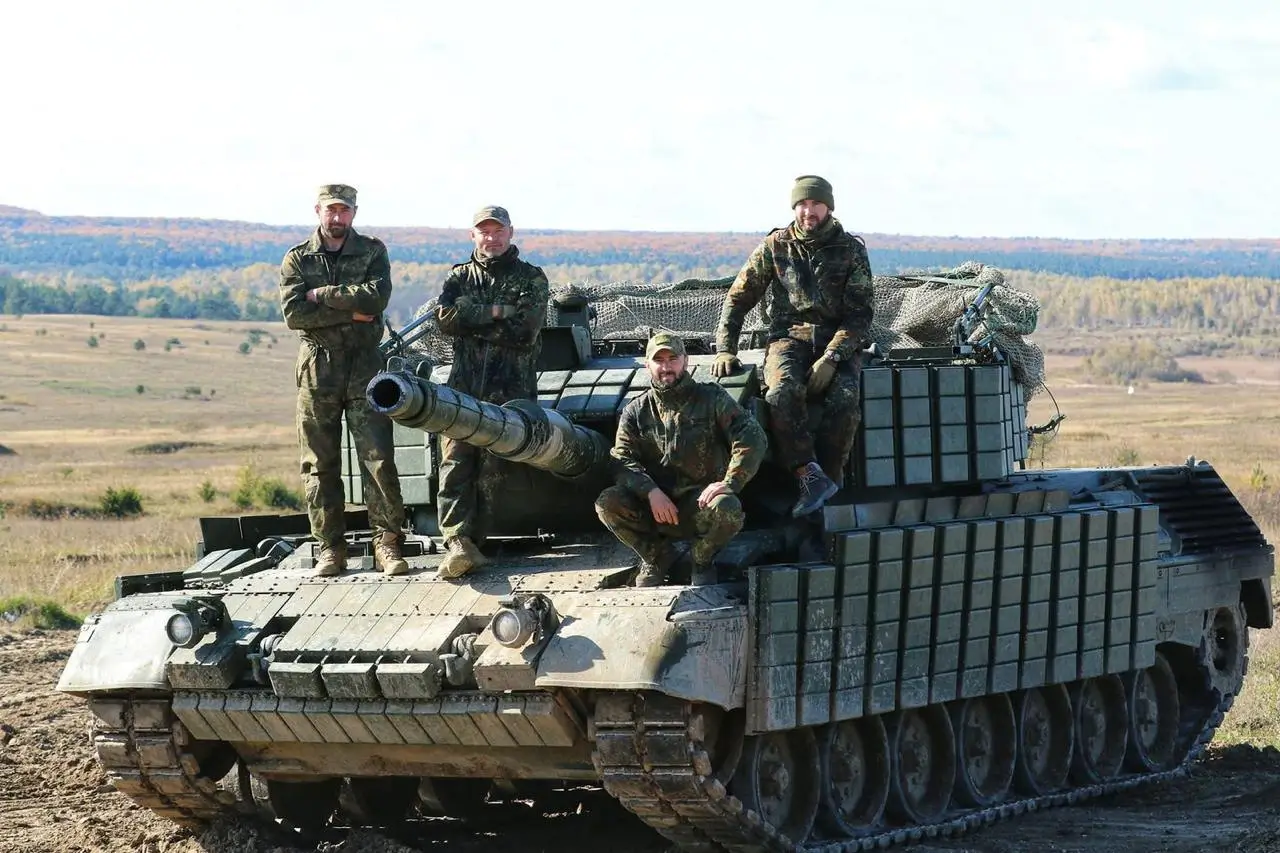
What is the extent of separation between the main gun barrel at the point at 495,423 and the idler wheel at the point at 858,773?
2.47 meters

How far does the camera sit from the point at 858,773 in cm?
1631

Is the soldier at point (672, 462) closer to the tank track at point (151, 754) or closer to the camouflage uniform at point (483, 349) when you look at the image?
the camouflage uniform at point (483, 349)

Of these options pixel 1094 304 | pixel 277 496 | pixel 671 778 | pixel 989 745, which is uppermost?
pixel 671 778

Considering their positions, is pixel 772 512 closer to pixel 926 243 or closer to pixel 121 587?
pixel 121 587

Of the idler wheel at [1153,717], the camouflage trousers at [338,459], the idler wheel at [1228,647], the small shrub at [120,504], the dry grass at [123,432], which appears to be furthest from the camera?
the small shrub at [120,504]

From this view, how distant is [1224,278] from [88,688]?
13782cm

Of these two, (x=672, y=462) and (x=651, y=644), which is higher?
(x=672, y=462)

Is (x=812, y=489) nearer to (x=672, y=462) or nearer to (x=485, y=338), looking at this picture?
(x=672, y=462)

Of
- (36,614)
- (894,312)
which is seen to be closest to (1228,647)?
(894,312)

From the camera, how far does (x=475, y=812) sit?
688 inches

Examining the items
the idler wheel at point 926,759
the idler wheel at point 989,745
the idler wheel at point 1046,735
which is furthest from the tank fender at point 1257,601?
the idler wheel at point 926,759

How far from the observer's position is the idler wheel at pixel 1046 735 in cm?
1797

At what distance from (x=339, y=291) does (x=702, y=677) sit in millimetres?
3726

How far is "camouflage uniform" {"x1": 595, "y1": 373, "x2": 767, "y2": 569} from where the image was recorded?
14656 millimetres
